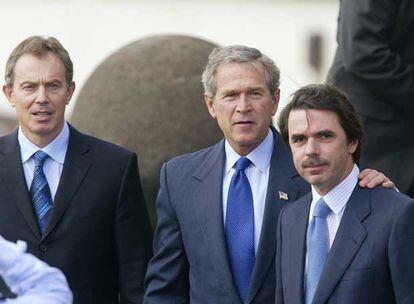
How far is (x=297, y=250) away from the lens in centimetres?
786

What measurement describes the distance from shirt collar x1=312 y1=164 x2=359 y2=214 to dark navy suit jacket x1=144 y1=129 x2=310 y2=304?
537 millimetres

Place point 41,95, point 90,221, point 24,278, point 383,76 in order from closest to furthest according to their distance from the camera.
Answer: point 24,278 < point 41,95 < point 90,221 < point 383,76

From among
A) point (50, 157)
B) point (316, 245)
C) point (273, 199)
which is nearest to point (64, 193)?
point (50, 157)

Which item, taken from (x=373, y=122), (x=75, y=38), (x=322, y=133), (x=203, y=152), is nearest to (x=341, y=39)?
(x=373, y=122)

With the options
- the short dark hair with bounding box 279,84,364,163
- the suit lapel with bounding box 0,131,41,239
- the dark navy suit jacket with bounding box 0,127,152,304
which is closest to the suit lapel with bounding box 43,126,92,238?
the dark navy suit jacket with bounding box 0,127,152,304

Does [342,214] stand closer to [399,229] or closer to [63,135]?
[399,229]

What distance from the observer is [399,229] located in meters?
7.55

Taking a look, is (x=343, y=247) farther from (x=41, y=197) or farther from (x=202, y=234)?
(x=41, y=197)

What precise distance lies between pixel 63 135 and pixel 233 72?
107 cm

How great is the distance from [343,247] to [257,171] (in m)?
1.00

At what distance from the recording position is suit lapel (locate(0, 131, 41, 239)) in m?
8.65

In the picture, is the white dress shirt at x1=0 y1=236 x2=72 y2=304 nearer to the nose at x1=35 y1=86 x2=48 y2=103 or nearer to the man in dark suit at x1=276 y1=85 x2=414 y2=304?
the man in dark suit at x1=276 y1=85 x2=414 y2=304

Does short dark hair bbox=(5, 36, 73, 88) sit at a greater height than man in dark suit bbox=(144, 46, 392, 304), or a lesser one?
greater

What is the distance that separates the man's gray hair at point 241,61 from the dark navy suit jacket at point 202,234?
1.04 feet
